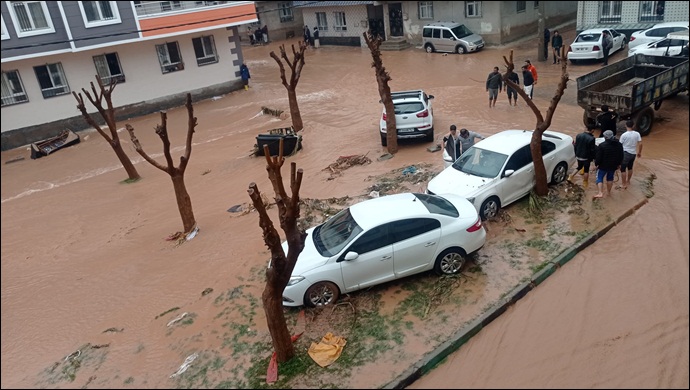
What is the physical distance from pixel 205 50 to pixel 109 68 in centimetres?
494

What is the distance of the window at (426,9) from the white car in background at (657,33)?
42.4 ft

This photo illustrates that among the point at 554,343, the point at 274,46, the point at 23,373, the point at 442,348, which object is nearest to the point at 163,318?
the point at 23,373

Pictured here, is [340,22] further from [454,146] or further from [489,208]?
[489,208]

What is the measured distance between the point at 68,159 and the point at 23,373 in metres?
14.7

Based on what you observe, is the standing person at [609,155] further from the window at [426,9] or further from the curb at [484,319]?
the window at [426,9]

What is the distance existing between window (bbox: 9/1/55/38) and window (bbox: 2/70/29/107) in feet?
7.02

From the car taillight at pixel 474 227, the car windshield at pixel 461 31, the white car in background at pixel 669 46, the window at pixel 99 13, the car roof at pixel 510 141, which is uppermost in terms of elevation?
Result: the window at pixel 99 13

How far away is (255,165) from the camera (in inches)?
666

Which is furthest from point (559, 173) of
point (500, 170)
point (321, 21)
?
point (321, 21)

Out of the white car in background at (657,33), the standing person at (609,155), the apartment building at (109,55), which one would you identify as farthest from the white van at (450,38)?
the standing person at (609,155)

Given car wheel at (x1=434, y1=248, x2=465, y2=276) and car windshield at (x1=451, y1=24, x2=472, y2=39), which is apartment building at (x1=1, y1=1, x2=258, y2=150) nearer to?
car windshield at (x1=451, y1=24, x2=472, y2=39)

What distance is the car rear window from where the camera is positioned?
15953mm

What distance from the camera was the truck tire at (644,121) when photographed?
45.2ft

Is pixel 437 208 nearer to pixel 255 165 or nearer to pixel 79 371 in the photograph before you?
pixel 79 371
